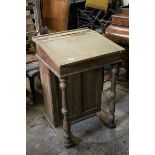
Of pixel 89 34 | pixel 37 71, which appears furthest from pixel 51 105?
pixel 89 34

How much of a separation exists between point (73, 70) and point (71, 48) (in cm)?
21

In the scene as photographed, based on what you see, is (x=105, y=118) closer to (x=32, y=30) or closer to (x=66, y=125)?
(x=66, y=125)

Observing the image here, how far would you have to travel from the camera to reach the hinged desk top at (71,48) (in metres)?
1.66

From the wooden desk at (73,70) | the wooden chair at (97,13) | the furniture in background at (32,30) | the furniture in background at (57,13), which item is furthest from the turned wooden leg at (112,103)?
the furniture in background at (57,13)

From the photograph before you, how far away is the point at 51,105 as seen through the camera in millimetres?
2090

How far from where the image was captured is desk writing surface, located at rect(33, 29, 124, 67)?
168 centimetres

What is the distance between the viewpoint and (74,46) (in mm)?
1842

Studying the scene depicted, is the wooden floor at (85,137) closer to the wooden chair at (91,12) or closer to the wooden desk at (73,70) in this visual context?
the wooden desk at (73,70)

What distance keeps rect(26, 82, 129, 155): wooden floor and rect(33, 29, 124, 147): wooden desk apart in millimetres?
82

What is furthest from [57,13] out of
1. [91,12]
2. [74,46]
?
[74,46]

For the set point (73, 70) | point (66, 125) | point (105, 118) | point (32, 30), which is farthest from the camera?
point (32, 30)
